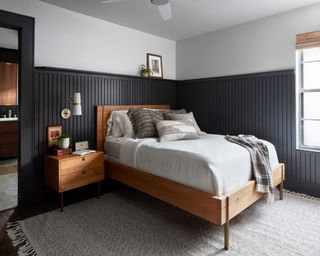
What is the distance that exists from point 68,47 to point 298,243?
3.43m

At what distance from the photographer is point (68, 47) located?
3.13m

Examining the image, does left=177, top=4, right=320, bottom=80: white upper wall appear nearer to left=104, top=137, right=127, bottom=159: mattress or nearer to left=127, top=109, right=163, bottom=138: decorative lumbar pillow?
left=127, top=109, right=163, bottom=138: decorative lumbar pillow

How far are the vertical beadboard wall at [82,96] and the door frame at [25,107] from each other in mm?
68

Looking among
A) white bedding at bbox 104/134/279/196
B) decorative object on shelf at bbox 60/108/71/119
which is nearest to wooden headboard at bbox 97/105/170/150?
→ decorative object on shelf at bbox 60/108/71/119

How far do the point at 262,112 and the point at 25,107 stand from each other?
10.7 ft

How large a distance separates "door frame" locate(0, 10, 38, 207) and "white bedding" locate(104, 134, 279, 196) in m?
1.27

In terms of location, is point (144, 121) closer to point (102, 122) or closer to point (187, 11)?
point (102, 122)

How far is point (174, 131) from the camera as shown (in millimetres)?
2973

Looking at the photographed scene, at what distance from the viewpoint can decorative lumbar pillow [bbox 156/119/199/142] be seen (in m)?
2.94

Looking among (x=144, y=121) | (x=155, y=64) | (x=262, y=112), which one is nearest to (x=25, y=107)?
(x=144, y=121)

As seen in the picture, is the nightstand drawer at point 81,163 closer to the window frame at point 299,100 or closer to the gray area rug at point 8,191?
the gray area rug at point 8,191

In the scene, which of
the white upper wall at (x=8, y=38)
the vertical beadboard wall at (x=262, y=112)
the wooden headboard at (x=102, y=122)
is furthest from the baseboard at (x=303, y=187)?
the white upper wall at (x=8, y=38)

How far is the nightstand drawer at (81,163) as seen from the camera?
2.62m

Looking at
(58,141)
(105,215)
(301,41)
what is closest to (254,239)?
(105,215)
